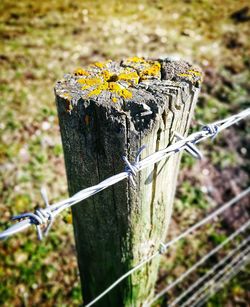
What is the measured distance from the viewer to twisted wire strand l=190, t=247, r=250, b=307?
3.12m

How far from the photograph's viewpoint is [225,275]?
3289 millimetres

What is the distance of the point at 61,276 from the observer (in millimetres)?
3207

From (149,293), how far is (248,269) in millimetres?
1872

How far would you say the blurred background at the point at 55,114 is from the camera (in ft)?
10.6

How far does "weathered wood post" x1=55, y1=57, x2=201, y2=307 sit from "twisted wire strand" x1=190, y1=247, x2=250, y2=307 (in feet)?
6.18

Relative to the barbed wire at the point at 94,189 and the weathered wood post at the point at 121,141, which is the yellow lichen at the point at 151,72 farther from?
the barbed wire at the point at 94,189

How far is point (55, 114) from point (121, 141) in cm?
391

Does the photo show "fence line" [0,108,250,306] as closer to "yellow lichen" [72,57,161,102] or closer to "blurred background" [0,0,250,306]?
"yellow lichen" [72,57,161,102]

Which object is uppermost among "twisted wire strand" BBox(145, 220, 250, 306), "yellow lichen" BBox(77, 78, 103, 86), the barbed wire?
"yellow lichen" BBox(77, 78, 103, 86)

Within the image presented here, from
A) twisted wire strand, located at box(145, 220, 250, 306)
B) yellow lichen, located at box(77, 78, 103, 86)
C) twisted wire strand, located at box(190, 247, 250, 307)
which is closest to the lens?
yellow lichen, located at box(77, 78, 103, 86)

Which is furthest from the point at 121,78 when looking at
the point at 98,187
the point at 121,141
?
the point at 98,187

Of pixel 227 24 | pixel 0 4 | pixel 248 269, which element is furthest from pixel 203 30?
pixel 248 269

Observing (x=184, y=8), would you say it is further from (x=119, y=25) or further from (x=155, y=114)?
(x=155, y=114)

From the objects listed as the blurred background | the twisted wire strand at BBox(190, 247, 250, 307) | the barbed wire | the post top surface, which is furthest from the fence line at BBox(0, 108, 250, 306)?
the twisted wire strand at BBox(190, 247, 250, 307)
